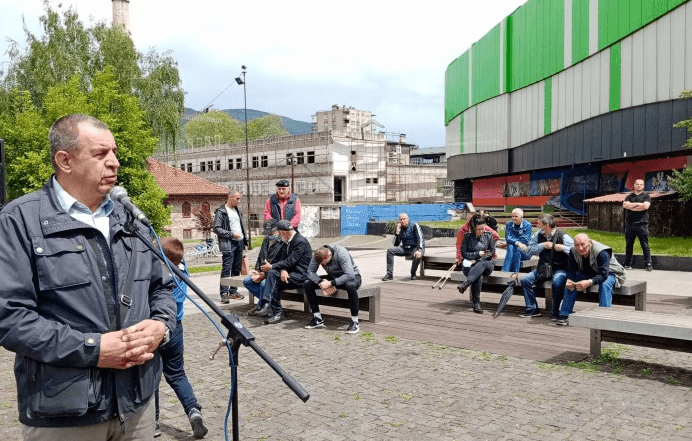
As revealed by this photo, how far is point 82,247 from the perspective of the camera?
2.48m

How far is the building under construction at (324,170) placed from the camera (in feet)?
227

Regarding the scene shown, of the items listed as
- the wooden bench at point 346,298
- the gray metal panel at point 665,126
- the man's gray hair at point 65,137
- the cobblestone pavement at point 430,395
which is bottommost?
the cobblestone pavement at point 430,395

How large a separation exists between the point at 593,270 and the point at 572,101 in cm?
2976

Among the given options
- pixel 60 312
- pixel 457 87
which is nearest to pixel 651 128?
pixel 60 312

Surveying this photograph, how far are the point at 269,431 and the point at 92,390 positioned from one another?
2939 mm

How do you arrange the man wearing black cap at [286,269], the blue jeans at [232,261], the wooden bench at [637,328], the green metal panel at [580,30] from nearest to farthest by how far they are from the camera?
the wooden bench at [637,328] < the man wearing black cap at [286,269] < the blue jeans at [232,261] < the green metal panel at [580,30]

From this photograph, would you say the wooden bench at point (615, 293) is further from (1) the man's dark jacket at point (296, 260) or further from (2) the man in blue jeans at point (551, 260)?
(1) the man's dark jacket at point (296, 260)

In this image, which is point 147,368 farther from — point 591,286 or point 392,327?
point 591,286

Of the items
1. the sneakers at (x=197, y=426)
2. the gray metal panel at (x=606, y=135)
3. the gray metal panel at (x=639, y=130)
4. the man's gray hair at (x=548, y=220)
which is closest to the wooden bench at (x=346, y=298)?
the man's gray hair at (x=548, y=220)

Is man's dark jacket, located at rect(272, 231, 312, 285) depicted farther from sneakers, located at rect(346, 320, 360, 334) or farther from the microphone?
the microphone

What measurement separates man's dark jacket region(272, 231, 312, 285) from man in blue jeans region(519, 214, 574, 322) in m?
3.64

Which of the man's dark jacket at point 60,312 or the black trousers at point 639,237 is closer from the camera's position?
the man's dark jacket at point 60,312

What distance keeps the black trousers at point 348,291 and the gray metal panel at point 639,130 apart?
24.2 meters

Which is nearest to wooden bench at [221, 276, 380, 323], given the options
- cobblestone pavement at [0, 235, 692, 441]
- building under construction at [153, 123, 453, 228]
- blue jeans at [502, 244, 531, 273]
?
cobblestone pavement at [0, 235, 692, 441]
